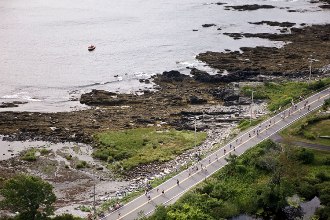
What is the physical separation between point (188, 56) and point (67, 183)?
6563 centimetres

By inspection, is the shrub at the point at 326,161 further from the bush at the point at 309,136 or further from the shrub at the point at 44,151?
the shrub at the point at 44,151

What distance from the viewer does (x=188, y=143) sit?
260ft

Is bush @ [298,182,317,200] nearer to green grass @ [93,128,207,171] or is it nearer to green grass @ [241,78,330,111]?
green grass @ [93,128,207,171]

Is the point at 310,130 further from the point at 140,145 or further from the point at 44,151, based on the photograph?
the point at 44,151

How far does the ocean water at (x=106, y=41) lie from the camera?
364 ft

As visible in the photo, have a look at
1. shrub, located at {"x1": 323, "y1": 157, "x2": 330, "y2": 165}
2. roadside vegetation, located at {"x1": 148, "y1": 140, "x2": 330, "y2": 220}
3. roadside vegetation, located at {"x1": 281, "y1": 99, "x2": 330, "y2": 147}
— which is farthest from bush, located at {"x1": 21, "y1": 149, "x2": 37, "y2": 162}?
shrub, located at {"x1": 323, "y1": 157, "x2": 330, "y2": 165}

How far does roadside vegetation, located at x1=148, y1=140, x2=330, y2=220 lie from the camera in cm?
5833

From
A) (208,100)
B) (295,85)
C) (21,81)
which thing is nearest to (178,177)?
(208,100)

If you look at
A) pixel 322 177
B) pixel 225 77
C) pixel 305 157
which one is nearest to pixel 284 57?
pixel 225 77

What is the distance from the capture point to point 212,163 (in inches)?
2739

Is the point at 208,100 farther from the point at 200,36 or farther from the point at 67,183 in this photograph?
the point at 200,36

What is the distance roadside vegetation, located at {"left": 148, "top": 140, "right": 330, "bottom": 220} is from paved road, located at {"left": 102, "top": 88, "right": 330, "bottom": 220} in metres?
1.94

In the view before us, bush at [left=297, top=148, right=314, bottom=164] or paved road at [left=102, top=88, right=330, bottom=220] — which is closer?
paved road at [left=102, top=88, right=330, bottom=220]

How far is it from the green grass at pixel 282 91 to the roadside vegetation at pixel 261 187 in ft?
62.3
